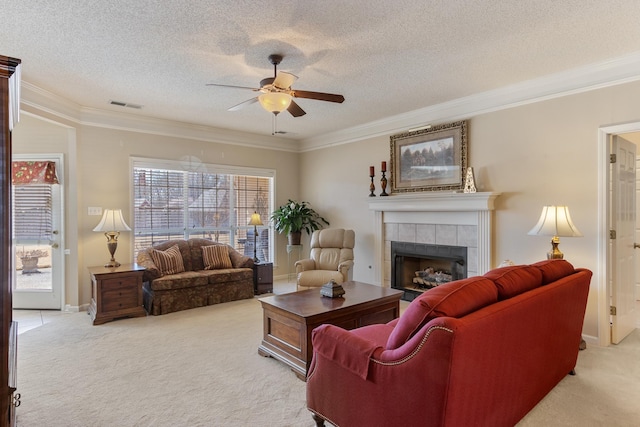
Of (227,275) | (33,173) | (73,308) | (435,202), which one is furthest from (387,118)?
(73,308)

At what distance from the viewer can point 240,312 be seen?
467 cm

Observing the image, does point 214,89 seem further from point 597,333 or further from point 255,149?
point 597,333

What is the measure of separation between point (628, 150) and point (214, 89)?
4.55 m

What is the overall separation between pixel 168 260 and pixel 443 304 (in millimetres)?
4301

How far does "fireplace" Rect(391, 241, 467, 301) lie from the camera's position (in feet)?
15.6

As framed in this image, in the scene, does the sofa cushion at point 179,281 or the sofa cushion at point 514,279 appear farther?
the sofa cushion at point 179,281

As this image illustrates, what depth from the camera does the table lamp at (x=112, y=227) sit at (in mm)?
4617

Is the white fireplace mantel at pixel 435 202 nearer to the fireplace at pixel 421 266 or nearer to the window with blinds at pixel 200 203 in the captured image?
the fireplace at pixel 421 266

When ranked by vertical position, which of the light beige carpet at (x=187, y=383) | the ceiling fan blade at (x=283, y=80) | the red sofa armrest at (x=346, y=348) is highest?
the ceiling fan blade at (x=283, y=80)

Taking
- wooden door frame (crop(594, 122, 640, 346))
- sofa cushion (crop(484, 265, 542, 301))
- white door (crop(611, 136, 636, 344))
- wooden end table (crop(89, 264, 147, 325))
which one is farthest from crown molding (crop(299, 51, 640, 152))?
wooden end table (crop(89, 264, 147, 325))

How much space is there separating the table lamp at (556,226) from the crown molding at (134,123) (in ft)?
15.4

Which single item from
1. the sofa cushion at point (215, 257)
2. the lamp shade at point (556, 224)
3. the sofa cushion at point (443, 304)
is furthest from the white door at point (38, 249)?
the lamp shade at point (556, 224)

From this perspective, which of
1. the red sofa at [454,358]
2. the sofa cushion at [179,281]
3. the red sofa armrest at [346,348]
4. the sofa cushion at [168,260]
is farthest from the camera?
the sofa cushion at [168,260]

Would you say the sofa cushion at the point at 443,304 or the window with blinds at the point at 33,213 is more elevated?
the window with blinds at the point at 33,213
